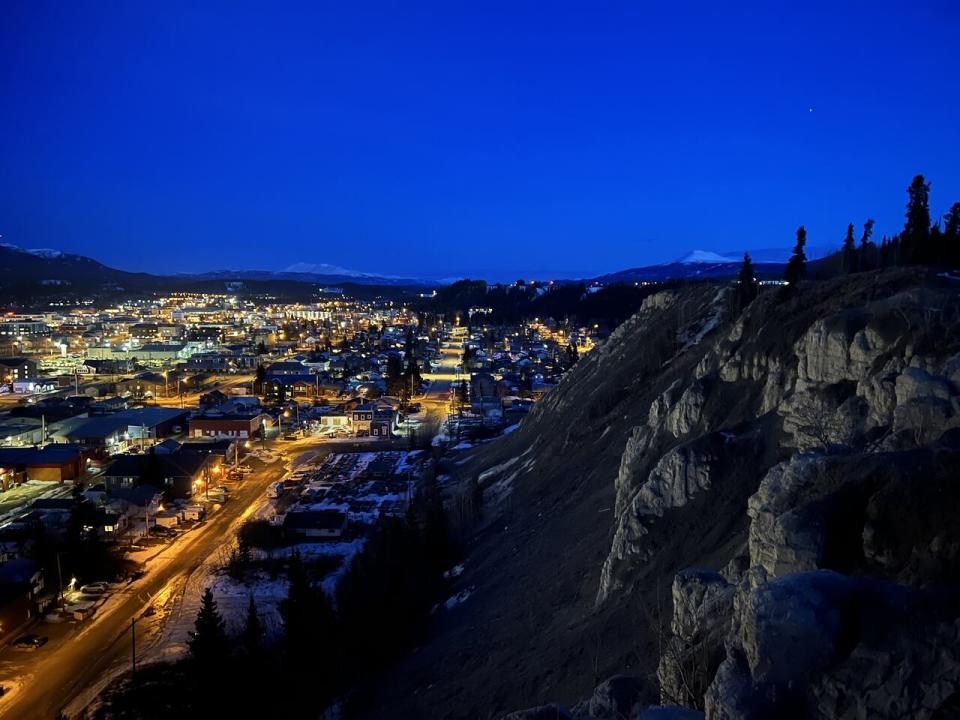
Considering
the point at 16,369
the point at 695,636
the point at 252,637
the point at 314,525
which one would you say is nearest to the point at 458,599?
the point at 252,637

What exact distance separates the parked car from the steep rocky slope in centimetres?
1248

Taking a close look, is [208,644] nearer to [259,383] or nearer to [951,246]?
[951,246]

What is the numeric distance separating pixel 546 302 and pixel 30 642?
13862cm

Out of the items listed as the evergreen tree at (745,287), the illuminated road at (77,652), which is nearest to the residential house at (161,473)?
the illuminated road at (77,652)

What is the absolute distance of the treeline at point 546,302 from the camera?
4975 inches

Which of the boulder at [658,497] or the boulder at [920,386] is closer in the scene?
the boulder at [920,386]

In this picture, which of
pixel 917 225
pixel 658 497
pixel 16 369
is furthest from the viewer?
pixel 16 369

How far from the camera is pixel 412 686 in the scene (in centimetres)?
1589

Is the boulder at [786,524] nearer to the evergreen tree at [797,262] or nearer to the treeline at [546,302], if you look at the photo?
the evergreen tree at [797,262]

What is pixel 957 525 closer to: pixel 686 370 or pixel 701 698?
pixel 701 698

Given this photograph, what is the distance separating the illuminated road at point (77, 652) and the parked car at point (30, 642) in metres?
0.22

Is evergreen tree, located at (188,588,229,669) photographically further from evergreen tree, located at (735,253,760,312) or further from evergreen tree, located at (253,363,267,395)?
evergreen tree, located at (253,363,267,395)

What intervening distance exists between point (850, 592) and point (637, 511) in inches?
417

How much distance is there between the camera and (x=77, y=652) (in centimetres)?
1986
